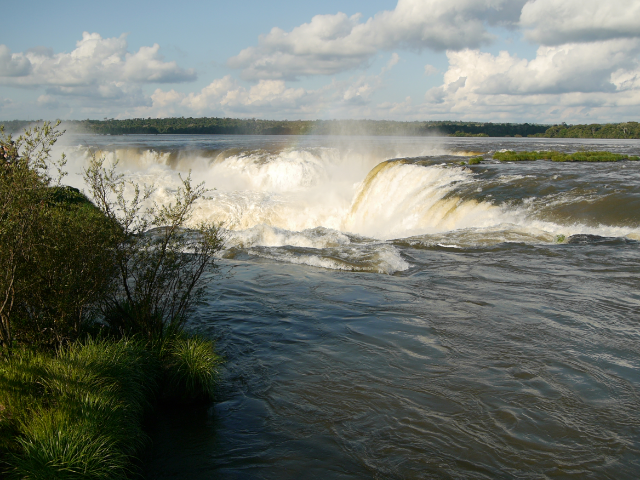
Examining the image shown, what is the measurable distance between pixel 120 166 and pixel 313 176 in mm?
16972

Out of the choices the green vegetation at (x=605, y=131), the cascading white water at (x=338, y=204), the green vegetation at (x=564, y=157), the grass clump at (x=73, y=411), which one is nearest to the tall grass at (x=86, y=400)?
the grass clump at (x=73, y=411)

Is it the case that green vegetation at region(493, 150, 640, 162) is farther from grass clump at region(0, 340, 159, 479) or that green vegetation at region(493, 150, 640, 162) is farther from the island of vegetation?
grass clump at region(0, 340, 159, 479)

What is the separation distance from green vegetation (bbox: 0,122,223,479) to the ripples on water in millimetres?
588

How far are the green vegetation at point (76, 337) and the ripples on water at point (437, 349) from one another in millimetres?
588

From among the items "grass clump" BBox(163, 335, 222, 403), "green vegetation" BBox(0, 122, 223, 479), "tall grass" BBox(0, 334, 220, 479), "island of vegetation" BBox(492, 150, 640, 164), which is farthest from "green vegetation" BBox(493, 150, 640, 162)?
"tall grass" BBox(0, 334, 220, 479)

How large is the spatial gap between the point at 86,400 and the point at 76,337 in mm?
1499

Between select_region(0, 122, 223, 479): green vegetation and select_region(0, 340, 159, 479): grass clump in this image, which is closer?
select_region(0, 340, 159, 479): grass clump

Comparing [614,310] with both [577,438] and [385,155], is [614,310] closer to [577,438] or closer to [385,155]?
[577,438]

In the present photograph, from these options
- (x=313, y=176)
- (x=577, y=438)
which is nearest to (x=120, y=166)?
(x=313, y=176)

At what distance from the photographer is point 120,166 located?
38250 millimetres

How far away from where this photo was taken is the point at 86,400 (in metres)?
4.28

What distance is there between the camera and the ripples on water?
192 inches

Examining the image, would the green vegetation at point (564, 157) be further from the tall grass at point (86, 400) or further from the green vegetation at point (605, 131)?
the green vegetation at point (605, 131)

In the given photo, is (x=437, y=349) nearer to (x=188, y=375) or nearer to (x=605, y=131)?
(x=188, y=375)
